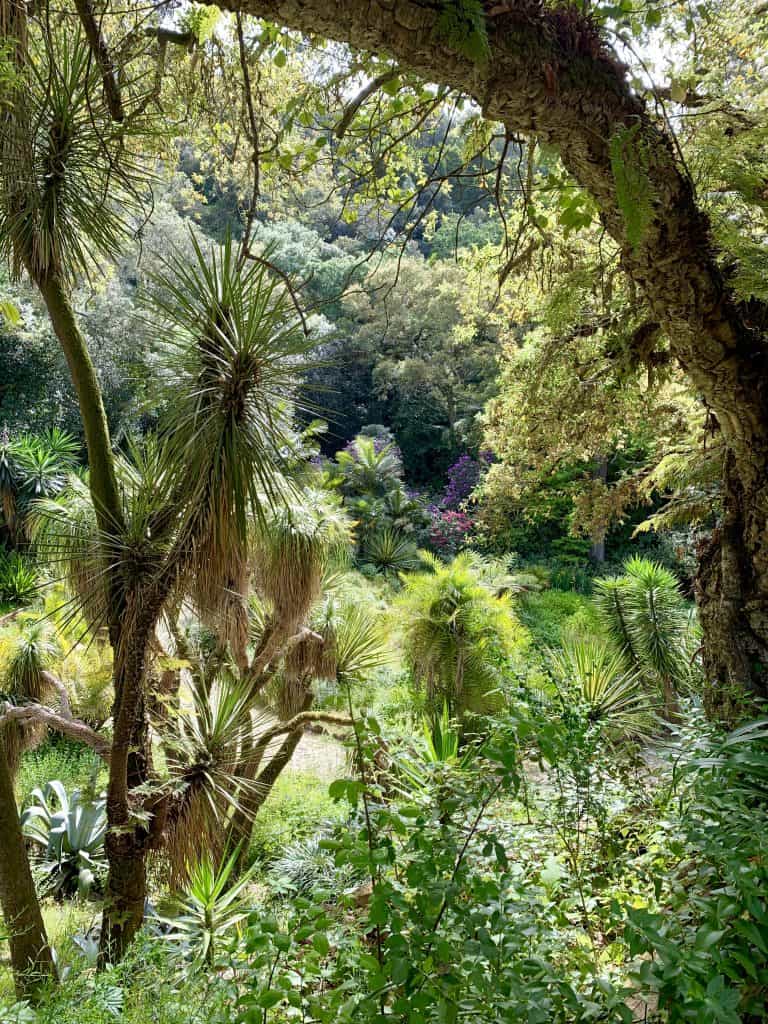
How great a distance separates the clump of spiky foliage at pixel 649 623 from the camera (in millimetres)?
6723

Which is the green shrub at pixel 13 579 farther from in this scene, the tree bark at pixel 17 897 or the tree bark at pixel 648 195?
the tree bark at pixel 648 195

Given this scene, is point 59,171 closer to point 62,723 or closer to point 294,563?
point 62,723

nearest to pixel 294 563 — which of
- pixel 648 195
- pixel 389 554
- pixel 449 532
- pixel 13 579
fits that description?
pixel 648 195

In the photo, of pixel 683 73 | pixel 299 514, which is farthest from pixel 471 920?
pixel 299 514

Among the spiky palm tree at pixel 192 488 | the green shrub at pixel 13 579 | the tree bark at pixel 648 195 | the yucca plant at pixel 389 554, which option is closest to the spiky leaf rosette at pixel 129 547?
the spiky palm tree at pixel 192 488

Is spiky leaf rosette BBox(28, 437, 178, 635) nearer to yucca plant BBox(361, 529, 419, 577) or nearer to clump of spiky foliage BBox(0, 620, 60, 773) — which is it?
clump of spiky foliage BBox(0, 620, 60, 773)

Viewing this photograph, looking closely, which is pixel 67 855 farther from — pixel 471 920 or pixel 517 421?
pixel 471 920

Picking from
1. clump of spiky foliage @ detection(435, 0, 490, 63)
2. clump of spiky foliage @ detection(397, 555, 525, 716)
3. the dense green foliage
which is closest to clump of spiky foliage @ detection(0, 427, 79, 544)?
the dense green foliage

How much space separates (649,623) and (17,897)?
19.4 feet

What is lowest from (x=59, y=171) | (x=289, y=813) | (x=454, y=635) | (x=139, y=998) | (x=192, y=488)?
(x=289, y=813)

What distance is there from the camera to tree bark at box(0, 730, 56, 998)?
290cm

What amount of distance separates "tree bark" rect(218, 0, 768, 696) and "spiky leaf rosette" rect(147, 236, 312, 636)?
4.20 feet

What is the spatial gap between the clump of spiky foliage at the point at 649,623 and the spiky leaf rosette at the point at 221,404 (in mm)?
4992

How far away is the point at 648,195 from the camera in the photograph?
1.54 m
